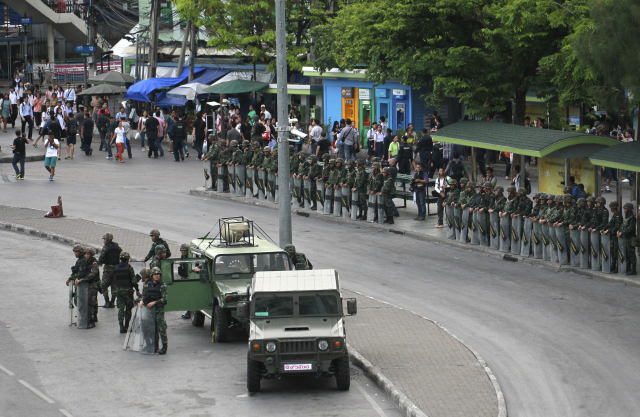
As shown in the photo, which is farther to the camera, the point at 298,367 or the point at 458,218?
the point at 458,218

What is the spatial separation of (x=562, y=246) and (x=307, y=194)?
9.42 metres

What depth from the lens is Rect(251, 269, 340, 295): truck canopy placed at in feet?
42.8

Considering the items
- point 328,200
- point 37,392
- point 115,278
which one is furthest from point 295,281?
point 328,200

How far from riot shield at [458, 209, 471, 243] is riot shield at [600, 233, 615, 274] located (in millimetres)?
3925

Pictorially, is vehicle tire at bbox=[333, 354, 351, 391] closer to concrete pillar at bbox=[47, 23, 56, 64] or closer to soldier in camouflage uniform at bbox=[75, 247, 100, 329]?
soldier in camouflage uniform at bbox=[75, 247, 100, 329]

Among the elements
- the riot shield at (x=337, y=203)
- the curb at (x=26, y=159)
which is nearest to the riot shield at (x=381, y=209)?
the riot shield at (x=337, y=203)

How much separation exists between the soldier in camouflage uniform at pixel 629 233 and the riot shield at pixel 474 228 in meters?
4.06

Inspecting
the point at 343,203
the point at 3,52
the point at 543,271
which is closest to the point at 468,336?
the point at 543,271

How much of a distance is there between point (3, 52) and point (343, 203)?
4432 centimetres

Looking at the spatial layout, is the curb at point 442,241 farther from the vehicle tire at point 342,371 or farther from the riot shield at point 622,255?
the vehicle tire at point 342,371

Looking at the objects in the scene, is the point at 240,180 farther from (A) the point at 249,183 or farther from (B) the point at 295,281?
(B) the point at 295,281

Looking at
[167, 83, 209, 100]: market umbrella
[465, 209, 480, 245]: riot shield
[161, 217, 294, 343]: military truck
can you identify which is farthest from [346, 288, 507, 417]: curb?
[167, 83, 209, 100]: market umbrella

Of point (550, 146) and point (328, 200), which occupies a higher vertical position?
point (550, 146)

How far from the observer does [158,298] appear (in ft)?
48.8
